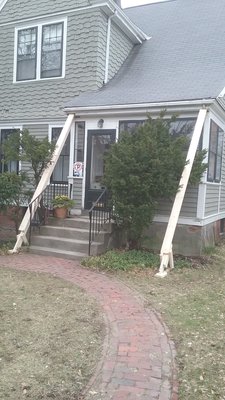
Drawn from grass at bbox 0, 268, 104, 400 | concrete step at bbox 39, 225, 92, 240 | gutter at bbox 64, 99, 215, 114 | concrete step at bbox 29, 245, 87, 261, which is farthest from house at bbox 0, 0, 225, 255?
grass at bbox 0, 268, 104, 400

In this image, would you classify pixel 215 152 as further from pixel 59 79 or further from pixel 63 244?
pixel 59 79

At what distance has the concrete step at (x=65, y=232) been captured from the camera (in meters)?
8.71

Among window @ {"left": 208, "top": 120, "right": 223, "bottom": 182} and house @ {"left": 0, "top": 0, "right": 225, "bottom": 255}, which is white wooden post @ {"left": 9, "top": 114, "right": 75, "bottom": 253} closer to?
house @ {"left": 0, "top": 0, "right": 225, "bottom": 255}

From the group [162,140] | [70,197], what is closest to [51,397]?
[162,140]

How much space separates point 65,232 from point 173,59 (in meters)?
6.28

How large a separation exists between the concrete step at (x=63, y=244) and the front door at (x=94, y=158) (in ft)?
5.82

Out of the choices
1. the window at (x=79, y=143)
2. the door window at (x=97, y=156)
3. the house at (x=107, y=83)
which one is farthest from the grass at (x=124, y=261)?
the window at (x=79, y=143)

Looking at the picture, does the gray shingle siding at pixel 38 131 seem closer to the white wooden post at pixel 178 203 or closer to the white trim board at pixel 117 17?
the white trim board at pixel 117 17

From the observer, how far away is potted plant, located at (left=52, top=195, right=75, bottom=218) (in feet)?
31.2

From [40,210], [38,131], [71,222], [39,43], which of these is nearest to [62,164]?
[38,131]

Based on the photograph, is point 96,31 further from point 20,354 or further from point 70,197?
point 20,354

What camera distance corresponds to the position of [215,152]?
10.4 metres

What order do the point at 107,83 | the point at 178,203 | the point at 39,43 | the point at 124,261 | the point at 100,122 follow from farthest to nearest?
the point at 39,43 → the point at 107,83 → the point at 100,122 → the point at 178,203 → the point at 124,261

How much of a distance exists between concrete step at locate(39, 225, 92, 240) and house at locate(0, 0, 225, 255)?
4.88ft
